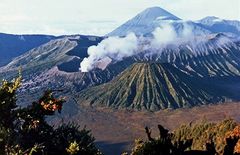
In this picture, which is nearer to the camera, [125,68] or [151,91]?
[151,91]

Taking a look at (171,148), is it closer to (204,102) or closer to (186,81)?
(204,102)

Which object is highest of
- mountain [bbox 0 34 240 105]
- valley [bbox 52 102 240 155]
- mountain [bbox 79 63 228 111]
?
mountain [bbox 0 34 240 105]

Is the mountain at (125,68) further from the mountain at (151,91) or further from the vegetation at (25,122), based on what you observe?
the vegetation at (25,122)

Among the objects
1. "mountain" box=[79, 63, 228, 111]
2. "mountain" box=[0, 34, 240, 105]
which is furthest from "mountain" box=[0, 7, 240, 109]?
"mountain" box=[79, 63, 228, 111]

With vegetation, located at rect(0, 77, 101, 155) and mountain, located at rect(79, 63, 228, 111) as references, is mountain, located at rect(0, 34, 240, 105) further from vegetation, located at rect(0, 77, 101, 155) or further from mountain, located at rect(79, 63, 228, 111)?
vegetation, located at rect(0, 77, 101, 155)

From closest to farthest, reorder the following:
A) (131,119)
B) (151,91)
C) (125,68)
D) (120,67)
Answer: (131,119), (151,91), (120,67), (125,68)

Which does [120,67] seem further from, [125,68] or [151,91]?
[151,91]

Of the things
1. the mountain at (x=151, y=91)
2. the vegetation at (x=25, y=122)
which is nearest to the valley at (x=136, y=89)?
the mountain at (x=151, y=91)

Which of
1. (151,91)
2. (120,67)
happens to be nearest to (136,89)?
(151,91)
